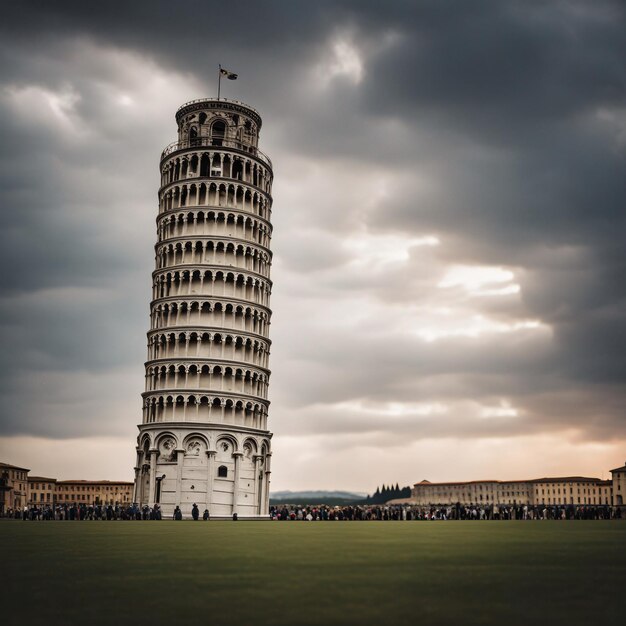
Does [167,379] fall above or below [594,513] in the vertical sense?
above

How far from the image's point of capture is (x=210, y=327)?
7269 cm

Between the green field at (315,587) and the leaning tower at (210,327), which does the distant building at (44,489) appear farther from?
the green field at (315,587)

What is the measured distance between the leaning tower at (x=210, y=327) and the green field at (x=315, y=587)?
52813 millimetres

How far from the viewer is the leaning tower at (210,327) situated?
70500 mm

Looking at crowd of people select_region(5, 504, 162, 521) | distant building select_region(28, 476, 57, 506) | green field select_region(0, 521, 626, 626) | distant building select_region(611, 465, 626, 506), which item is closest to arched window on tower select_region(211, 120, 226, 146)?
crowd of people select_region(5, 504, 162, 521)

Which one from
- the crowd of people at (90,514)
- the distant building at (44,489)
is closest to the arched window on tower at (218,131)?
the crowd of people at (90,514)

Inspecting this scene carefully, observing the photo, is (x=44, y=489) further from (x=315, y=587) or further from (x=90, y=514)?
(x=315, y=587)

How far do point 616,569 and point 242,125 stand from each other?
72.2 metres

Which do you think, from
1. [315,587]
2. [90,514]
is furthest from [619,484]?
[315,587]

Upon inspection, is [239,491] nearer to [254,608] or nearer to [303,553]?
[303,553]

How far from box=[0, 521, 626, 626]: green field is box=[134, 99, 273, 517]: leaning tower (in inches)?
2079

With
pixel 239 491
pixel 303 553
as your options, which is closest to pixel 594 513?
pixel 239 491

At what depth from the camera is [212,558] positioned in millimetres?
15984

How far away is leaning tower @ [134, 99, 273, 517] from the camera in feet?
231
